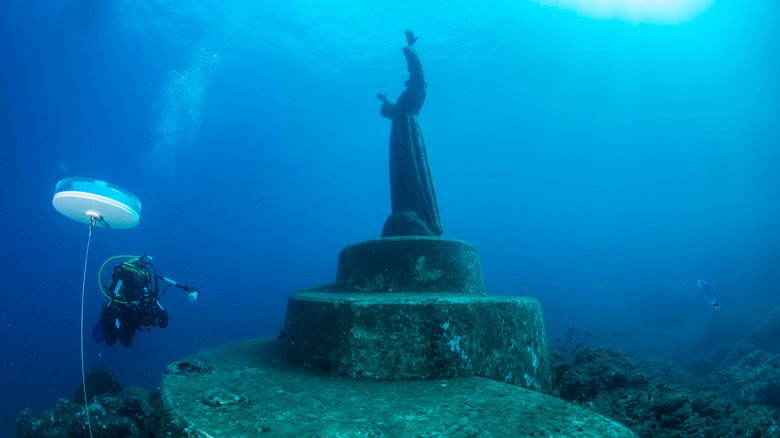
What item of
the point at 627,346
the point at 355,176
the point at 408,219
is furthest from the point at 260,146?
the point at 408,219

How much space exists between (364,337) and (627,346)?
2423cm

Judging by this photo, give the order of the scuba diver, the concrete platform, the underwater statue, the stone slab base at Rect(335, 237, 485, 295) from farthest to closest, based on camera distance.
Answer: the underwater statue → the scuba diver → the stone slab base at Rect(335, 237, 485, 295) → the concrete platform

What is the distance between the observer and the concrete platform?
8.07ft

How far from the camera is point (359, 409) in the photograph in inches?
117

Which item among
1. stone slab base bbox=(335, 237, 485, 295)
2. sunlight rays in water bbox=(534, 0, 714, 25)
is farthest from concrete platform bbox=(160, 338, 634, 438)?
sunlight rays in water bbox=(534, 0, 714, 25)

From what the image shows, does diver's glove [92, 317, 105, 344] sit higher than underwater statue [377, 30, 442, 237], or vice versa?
underwater statue [377, 30, 442, 237]

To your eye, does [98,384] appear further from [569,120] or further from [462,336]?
[569,120]

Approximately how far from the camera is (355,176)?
91750mm

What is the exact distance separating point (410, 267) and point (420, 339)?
1753mm

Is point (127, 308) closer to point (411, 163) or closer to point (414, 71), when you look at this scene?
point (411, 163)

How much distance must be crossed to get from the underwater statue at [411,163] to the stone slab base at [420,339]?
3.02 metres

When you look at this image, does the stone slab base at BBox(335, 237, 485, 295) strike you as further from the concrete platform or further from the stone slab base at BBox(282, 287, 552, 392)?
the concrete platform

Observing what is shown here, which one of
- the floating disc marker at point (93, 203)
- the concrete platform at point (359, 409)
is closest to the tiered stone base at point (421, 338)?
the concrete platform at point (359, 409)

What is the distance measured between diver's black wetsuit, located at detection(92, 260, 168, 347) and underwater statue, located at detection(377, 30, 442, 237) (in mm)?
4623
